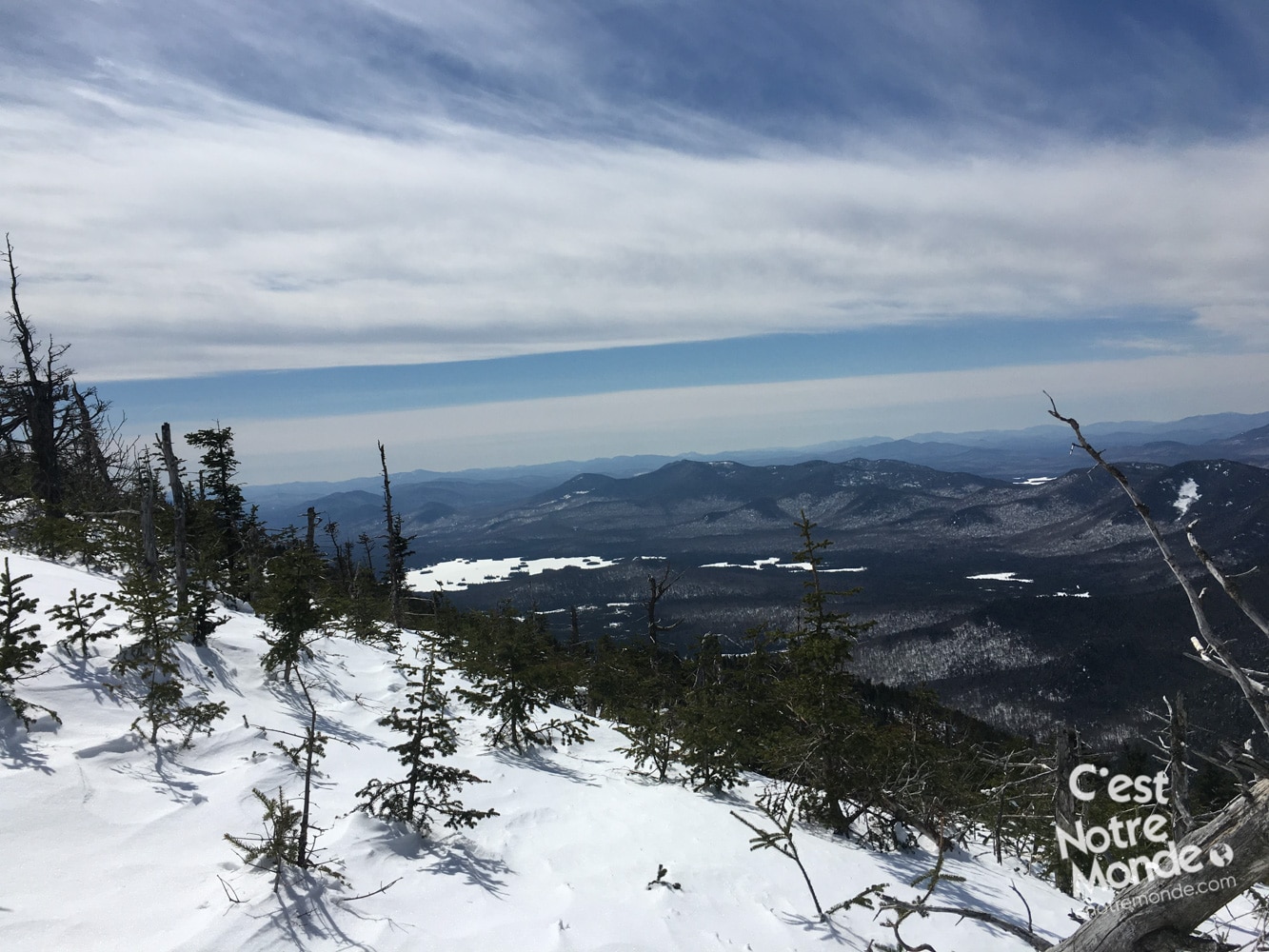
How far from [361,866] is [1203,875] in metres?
6.83

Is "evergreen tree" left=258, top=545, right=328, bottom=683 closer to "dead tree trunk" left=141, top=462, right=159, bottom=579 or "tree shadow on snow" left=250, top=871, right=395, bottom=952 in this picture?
"dead tree trunk" left=141, top=462, right=159, bottom=579

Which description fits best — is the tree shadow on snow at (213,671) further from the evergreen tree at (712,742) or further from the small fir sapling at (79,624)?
the evergreen tree at (712,742)

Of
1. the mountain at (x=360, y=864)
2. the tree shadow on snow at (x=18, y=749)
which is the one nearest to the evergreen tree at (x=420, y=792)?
the mountain at (x=360, y=864)

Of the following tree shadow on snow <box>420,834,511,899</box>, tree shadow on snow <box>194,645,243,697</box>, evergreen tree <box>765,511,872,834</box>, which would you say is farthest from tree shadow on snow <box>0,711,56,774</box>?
evergreen tree <box>765,511,872,834</box>

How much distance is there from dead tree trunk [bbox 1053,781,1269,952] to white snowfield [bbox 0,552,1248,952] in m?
2.87

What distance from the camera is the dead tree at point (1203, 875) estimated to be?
232cm

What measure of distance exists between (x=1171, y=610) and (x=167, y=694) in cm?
23970

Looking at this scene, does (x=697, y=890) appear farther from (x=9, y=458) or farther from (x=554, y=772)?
(x=9, y=458)

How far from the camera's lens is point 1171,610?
18000 centimetres

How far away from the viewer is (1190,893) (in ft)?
7.82

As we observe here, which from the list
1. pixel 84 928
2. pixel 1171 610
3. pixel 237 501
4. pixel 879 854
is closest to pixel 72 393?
pixel 237 501

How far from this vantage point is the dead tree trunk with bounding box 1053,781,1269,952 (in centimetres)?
233

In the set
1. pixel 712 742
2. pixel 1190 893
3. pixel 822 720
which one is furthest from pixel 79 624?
pixel 1190 893

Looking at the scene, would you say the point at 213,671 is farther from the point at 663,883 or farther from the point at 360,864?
the point at 663,883
